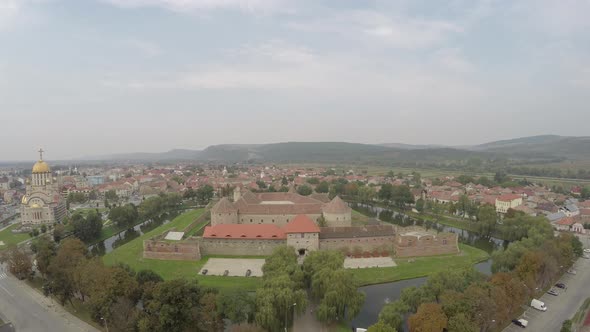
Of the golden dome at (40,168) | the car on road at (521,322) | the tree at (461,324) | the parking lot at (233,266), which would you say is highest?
the golden dome at (40,168)

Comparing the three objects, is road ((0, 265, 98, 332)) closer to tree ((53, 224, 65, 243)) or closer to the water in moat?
tree ((53, 224, 65, 243))

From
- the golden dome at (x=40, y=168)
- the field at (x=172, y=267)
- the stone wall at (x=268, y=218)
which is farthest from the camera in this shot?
the golden dome at (x=40, y=168)

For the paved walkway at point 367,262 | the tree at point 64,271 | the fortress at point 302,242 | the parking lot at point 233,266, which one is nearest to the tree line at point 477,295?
the fortress at point 302,242

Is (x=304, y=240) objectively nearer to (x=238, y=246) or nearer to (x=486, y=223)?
(x=238, y=246)

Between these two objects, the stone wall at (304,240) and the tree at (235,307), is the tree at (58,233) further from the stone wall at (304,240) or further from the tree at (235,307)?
the tree at (235,307)

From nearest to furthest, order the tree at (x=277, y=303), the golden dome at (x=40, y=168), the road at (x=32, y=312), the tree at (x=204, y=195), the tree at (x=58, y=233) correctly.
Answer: the tree at (x=277, y=303), the road at (x=32, y=312), the tree at (x=58, y=233), the golden dome at (x=40, y=168), the tree at (x=204, y=195)

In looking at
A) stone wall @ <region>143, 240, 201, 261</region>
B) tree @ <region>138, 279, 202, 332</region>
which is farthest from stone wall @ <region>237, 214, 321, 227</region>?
tree @ <region>138, 279, 202, 332</region>

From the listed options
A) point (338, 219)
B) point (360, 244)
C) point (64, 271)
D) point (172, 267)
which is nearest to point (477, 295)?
point (360, 244)

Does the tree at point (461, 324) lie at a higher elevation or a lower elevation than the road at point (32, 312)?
higher
